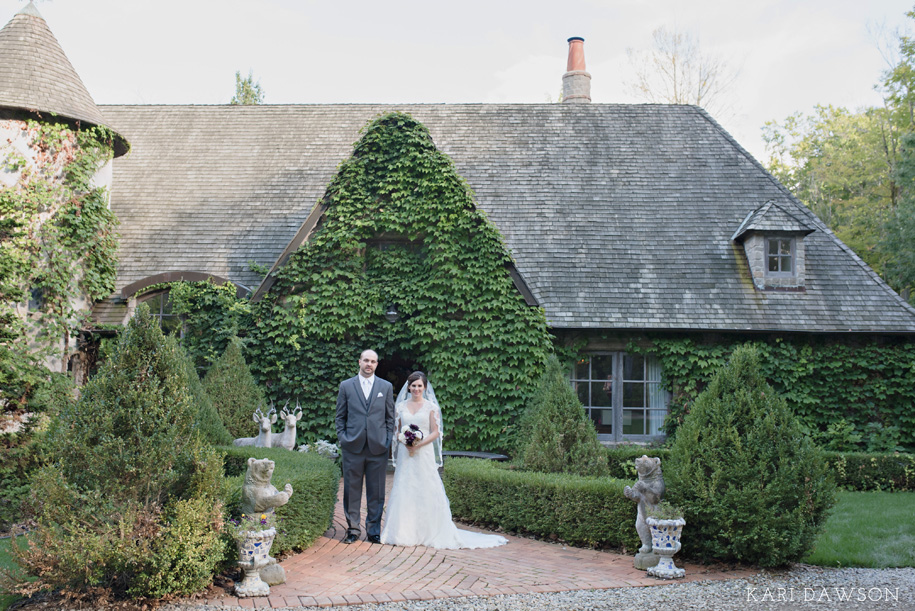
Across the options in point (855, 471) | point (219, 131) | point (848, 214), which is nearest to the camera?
point (855, 471)

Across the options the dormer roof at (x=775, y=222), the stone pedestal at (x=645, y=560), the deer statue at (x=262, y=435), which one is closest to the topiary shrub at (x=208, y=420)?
the deer statue at (x=262, y=435)

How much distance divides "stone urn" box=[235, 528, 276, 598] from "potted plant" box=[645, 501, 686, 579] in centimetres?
347

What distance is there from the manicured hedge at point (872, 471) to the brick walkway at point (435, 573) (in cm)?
642

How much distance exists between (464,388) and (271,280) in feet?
13.1

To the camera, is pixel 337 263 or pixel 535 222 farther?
pixel 535 222

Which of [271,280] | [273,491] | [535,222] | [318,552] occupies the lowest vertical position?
[318,552]

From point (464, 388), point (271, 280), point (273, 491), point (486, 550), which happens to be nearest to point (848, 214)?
point (464, 388)

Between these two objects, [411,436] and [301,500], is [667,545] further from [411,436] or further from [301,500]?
[301,500]

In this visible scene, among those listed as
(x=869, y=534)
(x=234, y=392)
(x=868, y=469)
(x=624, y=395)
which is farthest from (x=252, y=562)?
(x=868, y=469)

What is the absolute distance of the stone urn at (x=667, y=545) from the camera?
6633 millimetres

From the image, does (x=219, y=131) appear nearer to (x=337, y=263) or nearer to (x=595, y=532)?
(x=337, y=263)

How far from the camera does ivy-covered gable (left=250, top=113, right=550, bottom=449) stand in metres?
12.9

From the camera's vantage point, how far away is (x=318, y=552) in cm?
735

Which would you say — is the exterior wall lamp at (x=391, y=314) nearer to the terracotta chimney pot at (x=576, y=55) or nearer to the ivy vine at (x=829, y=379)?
the ivy vine at (x=829, y=379)
